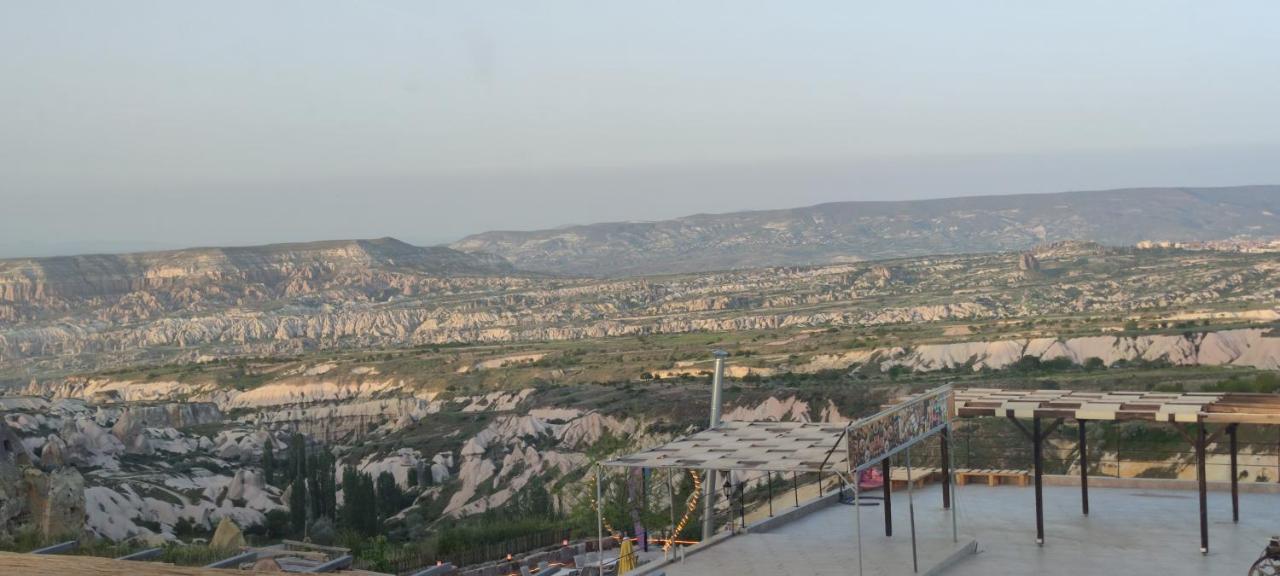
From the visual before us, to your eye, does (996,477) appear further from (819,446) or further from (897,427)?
(897,427)

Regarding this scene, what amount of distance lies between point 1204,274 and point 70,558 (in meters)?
106

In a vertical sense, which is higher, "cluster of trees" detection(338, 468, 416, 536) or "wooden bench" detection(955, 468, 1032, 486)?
"wooden bench" detection(955, 468, 1032, 486)

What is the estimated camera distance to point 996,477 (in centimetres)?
2920

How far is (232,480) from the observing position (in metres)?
50.8

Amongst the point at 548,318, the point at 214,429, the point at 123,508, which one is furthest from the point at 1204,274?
the point at 123,508

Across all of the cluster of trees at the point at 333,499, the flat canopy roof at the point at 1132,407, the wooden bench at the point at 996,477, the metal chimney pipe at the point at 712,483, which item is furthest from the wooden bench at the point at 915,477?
the cluster of trees at the point at 333,499

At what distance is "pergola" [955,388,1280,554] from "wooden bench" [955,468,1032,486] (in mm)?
4838

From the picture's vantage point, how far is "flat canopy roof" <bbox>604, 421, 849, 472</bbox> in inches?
776

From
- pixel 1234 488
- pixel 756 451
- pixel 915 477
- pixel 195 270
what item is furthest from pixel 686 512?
pixel 195 270

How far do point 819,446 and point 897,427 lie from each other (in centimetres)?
124

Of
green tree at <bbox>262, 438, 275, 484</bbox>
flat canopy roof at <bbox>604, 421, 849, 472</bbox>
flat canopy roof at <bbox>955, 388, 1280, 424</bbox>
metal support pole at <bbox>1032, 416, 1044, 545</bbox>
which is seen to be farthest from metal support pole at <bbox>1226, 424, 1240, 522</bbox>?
green tree at <bbox>262, 438, 275, 484</bbox>

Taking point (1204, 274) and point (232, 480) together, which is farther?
point (1204, 274)

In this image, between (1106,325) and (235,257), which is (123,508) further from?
(235,257)

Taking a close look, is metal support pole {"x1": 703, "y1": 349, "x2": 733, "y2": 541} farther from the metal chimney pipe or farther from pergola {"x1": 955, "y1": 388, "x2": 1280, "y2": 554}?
pergola {"x1": 955, "y1": 388, "x2": 1280, "y2": 554}
